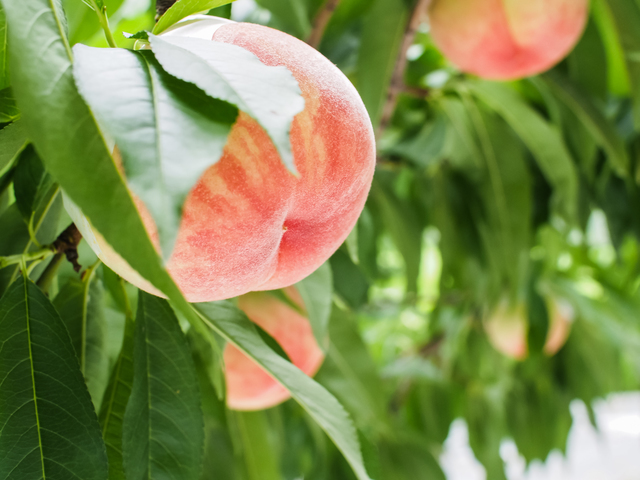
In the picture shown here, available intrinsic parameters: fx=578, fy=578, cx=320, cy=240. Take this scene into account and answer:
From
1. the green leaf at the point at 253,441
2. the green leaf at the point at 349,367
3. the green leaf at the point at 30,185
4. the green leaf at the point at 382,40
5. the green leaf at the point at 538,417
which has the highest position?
the green leaf at the point at 30,185

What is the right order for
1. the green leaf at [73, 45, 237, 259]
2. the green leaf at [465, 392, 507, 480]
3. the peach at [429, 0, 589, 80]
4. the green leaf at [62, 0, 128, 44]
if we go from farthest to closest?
the green leaf at [465, 392, 507, 480] < the peach at [429, 0, 589, 80] < the green leaf at [62, 0, 128, 44] < the green leaf at [73, 45, 237, 259]

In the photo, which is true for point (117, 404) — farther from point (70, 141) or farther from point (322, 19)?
point (322, 19)

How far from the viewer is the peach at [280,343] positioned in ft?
1.94

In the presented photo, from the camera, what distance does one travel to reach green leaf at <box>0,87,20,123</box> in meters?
0.30

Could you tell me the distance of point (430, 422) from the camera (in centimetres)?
144

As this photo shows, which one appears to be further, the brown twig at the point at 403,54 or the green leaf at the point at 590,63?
the green leaf at the point at 590,63

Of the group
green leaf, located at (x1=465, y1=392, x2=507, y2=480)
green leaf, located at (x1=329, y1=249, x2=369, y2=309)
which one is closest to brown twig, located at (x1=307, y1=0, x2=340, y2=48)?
green leaf, located at (x1=329, y1=249, x2=369, y2=309)

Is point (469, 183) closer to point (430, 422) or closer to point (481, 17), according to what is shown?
point (481, 17)

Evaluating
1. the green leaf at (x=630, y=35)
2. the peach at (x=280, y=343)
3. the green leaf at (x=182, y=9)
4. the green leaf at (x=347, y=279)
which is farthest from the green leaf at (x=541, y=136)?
the green leaf at (x=182, y=9)

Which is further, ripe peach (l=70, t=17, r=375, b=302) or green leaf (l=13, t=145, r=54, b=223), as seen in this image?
green leaf (l=13, t=145, r=54, b=223)

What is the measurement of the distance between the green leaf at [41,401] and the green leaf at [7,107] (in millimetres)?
101

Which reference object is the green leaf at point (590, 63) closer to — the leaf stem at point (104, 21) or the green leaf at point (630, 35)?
the green leaf at point (630, 35)

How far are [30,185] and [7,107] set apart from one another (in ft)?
0.32

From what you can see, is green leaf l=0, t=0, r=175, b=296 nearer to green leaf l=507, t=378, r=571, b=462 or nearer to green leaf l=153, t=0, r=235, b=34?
green leaf l=153, t=0, r=235, b=34
